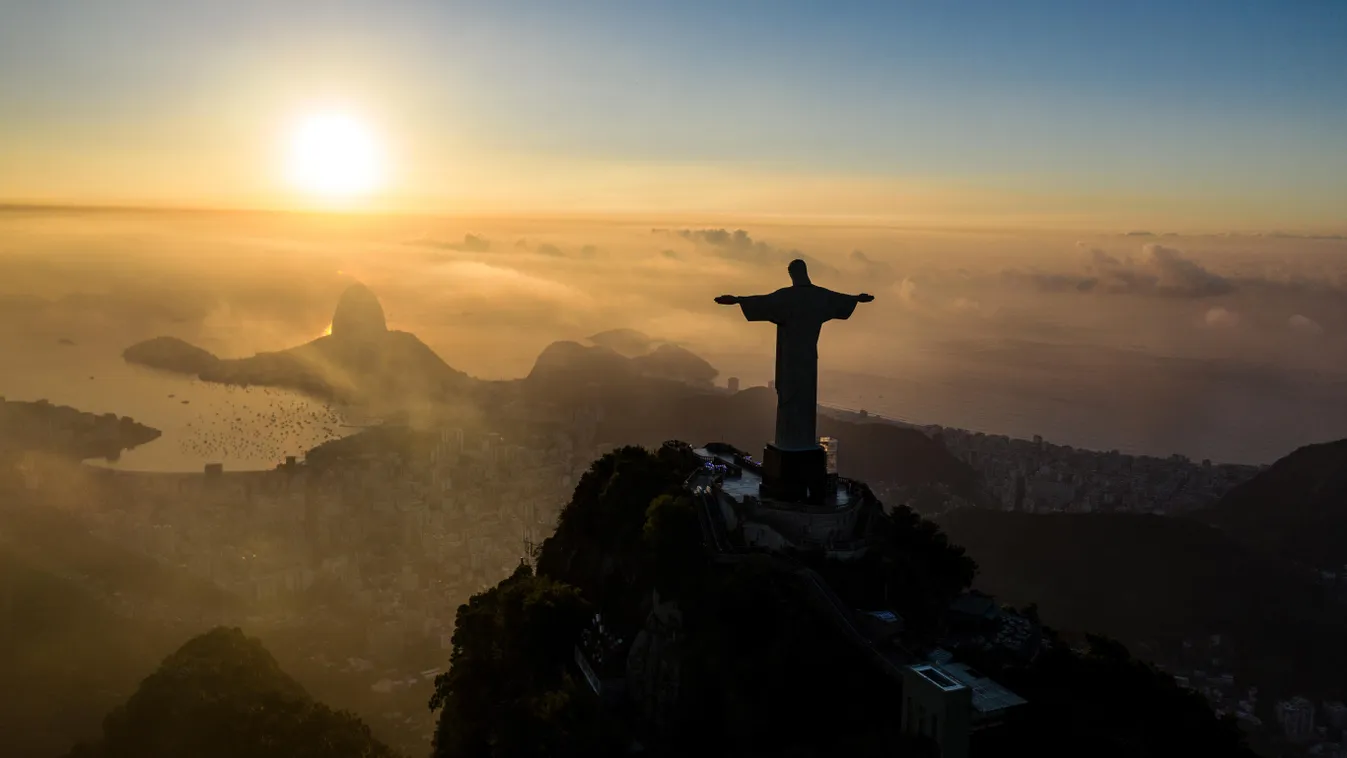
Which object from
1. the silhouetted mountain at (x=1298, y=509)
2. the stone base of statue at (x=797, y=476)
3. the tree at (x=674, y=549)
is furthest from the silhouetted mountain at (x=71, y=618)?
the silhouetted mountain at (x=1298, y=509)

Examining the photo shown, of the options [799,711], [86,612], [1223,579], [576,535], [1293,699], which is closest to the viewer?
[799,711]

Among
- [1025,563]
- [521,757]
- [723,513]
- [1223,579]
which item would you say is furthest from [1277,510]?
[521,757]

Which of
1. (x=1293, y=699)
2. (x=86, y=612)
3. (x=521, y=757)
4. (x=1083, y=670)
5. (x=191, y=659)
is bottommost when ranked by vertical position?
(x=1293, y=699)

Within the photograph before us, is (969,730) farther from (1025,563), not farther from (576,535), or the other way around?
(1025,563)

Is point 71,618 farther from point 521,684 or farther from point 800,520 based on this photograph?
point 800,520

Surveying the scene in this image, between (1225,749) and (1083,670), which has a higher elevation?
(1083,670)

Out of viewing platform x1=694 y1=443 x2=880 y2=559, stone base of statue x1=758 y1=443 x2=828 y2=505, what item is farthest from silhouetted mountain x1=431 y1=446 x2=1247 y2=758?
stone base of statue x1=758 y1=443 x2=828 y2=505

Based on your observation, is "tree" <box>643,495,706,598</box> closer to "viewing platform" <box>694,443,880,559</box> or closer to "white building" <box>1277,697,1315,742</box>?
"viewing platform" <box>694,443,880,559</box>
